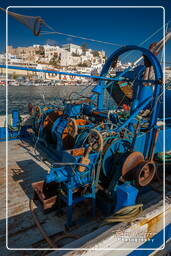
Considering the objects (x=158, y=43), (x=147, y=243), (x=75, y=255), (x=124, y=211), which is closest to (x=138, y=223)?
(x=147, y=243)

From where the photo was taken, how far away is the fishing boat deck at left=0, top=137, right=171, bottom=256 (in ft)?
7.75

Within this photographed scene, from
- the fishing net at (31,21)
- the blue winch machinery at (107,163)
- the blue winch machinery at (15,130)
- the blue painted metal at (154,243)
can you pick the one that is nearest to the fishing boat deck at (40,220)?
the blue painted metal at (154,243)

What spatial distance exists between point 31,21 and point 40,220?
4.13 m

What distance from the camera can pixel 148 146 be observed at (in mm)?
5367

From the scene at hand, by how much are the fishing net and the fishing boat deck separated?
382 cm

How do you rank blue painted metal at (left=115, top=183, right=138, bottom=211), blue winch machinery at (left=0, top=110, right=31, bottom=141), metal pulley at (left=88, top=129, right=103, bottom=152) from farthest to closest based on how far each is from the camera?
1. blue winch machinery at (left=0, top=110, right=31, bottom=141)
2. metal pulley at (left=88, top=129, right=103, bottom=152)
3. blue painted metal at (left=115, top=183, right=138, bottom=211)

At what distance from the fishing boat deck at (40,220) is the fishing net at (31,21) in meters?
3.82

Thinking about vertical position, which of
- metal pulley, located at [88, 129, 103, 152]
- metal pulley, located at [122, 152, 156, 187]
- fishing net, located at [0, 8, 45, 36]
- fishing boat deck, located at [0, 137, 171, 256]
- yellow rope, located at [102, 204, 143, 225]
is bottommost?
fishing boat deck, located at [0, 137, 171, 256]

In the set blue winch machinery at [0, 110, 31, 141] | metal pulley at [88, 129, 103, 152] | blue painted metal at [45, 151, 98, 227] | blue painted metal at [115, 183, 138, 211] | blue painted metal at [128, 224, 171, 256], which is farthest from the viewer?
blue winch machinery at [0, 110, 31, 141]

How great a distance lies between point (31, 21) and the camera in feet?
13.2

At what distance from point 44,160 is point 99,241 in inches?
198

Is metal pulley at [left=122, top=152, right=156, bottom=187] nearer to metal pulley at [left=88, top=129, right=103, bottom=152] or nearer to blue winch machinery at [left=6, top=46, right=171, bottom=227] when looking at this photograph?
blue winch machinery at [left=6, top=46, right=171, bottom=227]

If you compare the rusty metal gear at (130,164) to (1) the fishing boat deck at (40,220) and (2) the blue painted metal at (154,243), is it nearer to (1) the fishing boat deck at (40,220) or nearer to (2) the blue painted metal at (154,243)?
(1) the fishing boat deck at (40,220)

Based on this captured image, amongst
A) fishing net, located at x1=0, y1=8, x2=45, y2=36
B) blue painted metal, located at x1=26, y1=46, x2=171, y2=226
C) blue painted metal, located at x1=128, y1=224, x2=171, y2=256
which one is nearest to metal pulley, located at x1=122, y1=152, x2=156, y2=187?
blue painted metal, located at x1=26, y1=46, x2=171, y2=226
